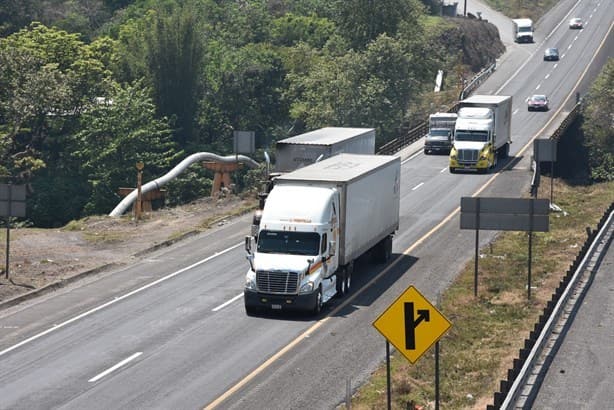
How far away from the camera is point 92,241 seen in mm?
45812

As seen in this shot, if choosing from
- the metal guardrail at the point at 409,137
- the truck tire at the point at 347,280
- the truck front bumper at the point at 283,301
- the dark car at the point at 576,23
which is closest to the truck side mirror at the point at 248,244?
the truck front bumper at the point at 283,301

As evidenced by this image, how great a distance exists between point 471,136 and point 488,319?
3120 cm

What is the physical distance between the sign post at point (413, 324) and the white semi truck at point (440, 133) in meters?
52.0

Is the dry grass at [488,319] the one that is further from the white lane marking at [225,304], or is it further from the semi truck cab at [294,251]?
the white lane marking at [225,304]

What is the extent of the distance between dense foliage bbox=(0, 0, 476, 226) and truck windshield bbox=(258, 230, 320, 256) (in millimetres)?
33868

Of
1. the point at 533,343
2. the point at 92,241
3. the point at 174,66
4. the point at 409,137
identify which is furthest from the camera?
the point at 174,66

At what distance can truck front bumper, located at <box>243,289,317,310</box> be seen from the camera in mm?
32500

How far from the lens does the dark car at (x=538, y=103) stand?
9144 centimetres

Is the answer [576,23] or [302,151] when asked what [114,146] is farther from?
[576,23]

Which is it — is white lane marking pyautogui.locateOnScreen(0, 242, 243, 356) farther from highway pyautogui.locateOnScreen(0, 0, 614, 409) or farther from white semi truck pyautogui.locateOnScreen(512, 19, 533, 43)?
white semi truck pyautogui.locateOnScreen(512, 19, 533, 43)

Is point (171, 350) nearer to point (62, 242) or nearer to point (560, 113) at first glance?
point (62, 242)

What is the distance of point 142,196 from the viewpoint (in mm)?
56500

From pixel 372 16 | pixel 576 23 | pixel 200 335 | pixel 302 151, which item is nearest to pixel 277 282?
pixel 200 335

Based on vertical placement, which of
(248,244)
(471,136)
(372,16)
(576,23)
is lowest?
(471,136)
